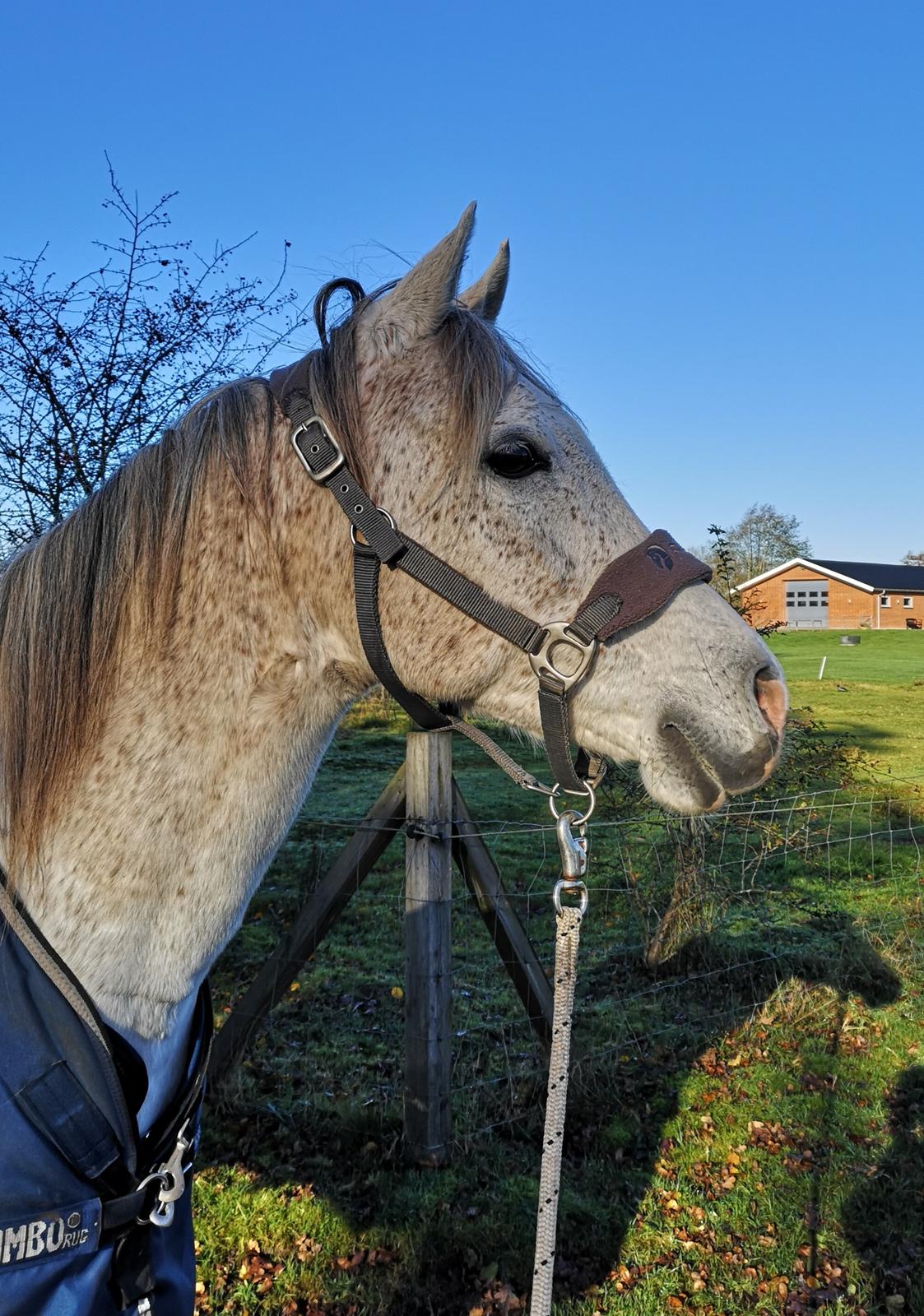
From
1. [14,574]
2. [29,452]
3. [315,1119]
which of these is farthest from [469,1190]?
[29,452]

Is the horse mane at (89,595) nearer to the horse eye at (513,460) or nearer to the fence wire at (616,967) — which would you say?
the horse eye at (513,460)

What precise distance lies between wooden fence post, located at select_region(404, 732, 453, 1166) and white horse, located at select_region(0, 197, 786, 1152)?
6.68ft

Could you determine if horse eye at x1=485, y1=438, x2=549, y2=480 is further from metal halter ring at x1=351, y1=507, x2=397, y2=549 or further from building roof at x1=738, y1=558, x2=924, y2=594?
building roof at x1=738, y1=558, x2=924, y2=594

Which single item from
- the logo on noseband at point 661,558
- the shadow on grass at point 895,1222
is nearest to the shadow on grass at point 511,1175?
the shadow on grass at point 895,1222

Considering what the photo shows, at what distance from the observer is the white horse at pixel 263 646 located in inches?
63.7

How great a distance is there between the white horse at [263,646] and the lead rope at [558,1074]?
0.27 m

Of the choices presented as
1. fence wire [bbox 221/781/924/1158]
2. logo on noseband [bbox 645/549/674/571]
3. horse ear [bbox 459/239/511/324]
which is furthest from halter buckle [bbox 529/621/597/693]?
fence wire [bbox 221/781/924/1158]

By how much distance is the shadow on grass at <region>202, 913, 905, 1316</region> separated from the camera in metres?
3.43

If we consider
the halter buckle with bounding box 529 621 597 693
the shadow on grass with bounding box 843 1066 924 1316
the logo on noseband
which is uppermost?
the logo on noseband

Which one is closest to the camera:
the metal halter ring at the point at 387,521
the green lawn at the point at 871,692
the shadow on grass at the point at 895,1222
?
the metal halter ring at the point at 387,521

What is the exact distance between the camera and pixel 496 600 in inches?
68.2

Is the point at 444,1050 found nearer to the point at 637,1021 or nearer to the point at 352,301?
the point at 637,1021

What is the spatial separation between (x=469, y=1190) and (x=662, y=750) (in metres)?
3.08

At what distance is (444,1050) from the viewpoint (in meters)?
3.83
